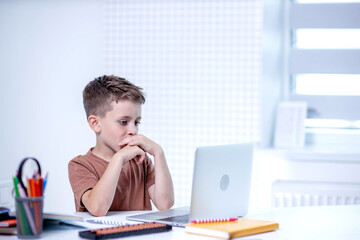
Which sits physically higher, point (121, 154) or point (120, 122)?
point (120, 122)

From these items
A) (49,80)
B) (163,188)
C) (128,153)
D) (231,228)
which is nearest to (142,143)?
(128,153)

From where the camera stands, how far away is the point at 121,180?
2082 mm

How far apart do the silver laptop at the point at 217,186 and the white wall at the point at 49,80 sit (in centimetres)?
179

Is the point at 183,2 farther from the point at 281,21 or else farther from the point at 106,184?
the point at 106,184

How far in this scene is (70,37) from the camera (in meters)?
3.53

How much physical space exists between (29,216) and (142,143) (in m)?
0.61

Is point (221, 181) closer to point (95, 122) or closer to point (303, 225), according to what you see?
point (303, 225)

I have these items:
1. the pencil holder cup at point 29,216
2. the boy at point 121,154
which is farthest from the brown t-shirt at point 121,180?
the pencil holder cup at point 29,216

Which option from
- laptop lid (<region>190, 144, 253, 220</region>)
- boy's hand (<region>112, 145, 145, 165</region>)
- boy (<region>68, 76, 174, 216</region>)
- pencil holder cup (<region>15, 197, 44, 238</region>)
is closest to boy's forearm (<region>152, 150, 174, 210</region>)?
boy (<region>68, 76, 174, 216</region>)

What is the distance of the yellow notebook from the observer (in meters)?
1.47

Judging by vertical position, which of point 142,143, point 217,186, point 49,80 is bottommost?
point 217,186

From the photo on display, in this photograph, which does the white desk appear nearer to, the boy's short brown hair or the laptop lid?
the laptop lid

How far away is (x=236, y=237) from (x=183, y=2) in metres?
2.03

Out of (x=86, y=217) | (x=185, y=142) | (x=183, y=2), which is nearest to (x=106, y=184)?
(x=86, y=217)
